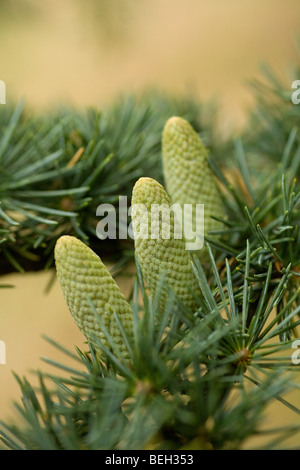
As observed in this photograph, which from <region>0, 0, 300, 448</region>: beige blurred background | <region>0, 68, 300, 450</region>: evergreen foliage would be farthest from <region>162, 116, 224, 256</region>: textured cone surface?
<region>0, 0, 300, 448</region>: beige blurred background

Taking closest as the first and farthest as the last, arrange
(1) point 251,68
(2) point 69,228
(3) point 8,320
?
(2) point 69,228
(3) point 8,320
(1) point 251,68

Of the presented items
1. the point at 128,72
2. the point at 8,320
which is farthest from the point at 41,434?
the point at 128,72

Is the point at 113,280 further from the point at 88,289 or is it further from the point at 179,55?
the point at 179,55

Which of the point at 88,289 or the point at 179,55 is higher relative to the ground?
the point at 179,55

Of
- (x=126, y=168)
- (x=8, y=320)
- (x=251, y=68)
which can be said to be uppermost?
(x=251, y=68)

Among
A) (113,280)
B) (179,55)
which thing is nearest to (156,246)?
(113,280)

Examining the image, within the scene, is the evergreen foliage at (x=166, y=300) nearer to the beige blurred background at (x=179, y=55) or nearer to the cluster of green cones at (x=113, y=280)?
the cluster of green cones at (x=113, y=280)
